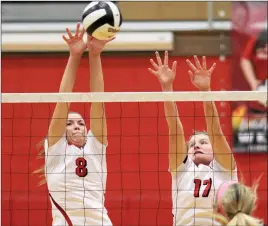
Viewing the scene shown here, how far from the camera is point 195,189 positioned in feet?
17.8

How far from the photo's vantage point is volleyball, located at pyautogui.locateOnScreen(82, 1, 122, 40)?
212 inches

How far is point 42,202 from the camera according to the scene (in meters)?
9.02

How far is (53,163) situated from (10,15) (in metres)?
4.54

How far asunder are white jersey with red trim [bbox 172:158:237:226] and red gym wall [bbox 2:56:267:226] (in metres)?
3.29

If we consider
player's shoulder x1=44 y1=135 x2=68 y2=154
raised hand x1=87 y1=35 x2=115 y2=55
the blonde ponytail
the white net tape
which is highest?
raised hand x1=87 y1=35 x2=115 y2=55

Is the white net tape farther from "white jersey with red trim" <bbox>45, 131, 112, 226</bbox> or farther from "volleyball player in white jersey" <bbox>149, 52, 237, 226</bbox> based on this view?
"white jersey with red trim" <bbox>45, 131, 112, 226</bbox>

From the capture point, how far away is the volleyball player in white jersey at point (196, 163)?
5.42m

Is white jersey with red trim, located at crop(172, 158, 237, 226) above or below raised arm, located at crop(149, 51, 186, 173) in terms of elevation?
below

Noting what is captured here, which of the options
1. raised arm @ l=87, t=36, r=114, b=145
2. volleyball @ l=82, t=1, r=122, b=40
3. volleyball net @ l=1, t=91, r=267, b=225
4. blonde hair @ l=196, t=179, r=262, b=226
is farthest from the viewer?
volleyball net @ l=1, t=91, r=267, b=225

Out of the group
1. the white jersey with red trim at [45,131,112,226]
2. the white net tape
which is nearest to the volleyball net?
the white jersey with red trim at [45,131,112,226]

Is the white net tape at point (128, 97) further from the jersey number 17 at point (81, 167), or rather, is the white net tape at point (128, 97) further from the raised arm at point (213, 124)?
the jersey number 17 at point (81, 167)

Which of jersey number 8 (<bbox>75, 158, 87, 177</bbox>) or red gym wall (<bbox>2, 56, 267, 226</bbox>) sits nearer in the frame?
jersey number 8 (<bbox>75, 158, 87, 177</bbox>)

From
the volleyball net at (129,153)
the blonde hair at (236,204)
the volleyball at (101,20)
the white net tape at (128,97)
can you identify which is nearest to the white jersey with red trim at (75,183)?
the white net tape at (128,97)

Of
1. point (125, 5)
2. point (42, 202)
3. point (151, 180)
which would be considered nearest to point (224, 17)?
point (125, 5)
